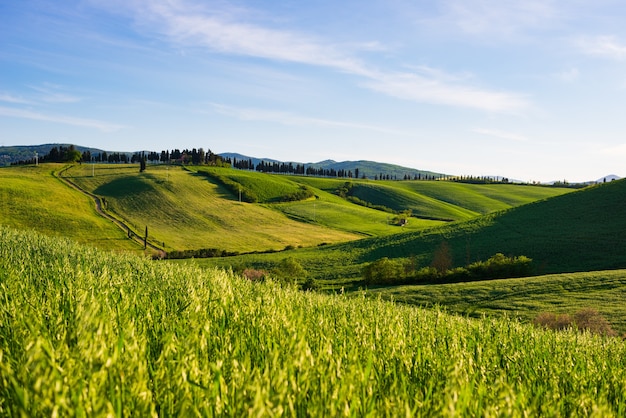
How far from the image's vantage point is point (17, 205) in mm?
107438

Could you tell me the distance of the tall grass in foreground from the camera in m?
2.63

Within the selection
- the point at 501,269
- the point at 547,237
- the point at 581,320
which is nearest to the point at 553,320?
the point at 581,320

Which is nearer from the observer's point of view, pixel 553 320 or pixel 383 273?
pixel 553 320

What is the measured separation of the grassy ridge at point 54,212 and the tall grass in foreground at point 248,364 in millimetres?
89318

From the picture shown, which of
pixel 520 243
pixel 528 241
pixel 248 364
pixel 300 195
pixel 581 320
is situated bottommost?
pixel 581 320

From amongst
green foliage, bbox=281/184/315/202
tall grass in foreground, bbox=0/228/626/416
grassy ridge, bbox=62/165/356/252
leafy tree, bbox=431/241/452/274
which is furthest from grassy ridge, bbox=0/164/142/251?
tall grass in foreground, bbox=0/228/626/416

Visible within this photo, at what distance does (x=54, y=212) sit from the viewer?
4161 inches

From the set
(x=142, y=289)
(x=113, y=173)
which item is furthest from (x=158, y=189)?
(x=142, y=289)

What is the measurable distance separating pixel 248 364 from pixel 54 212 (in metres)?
117

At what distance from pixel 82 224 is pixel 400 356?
107396 millimetres

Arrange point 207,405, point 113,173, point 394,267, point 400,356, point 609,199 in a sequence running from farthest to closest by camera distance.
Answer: point 113,173, point 609,199, point 394,267, point 400,356, point 207,405

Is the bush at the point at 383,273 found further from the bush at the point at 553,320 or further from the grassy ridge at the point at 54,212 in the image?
the grassy ridge at the point at 54,212

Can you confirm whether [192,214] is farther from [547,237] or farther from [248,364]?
[248,364]

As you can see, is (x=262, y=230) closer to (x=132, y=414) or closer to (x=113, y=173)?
(x=113, y=173)
